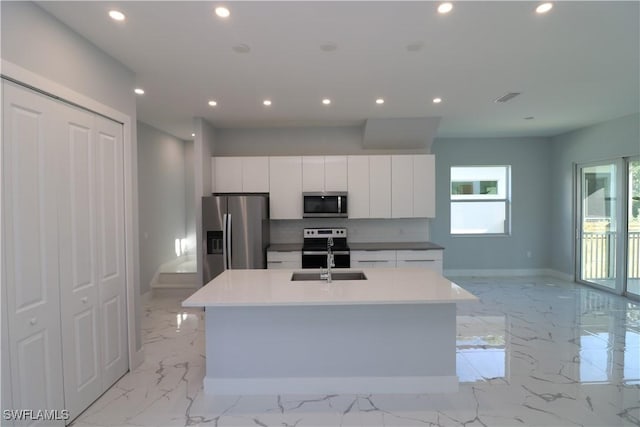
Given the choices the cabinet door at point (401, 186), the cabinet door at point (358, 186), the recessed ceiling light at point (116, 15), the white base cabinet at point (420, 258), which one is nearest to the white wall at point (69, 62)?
the recessed ceiling light at point (116, 15)

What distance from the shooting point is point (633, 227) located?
17.0 feet

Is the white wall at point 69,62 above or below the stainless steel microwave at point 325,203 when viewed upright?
above

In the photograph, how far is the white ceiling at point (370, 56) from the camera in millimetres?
2230

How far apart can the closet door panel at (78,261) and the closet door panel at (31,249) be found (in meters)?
0.08

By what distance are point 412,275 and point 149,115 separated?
4.19 metres

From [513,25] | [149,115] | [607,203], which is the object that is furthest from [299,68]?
[607,203]

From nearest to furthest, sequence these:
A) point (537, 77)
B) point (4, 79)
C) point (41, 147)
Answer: point (4, 79) → point (41, 147) → point (537, 77)

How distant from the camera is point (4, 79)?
6.08 feet

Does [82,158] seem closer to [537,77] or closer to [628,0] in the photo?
[628,0]

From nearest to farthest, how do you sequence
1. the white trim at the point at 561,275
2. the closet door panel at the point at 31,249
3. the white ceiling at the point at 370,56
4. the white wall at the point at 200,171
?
the closet door panel at the point at 31,249
the white ceiling at the point at 370,56
the white wall at the point at 200,171
the white trim at the point at 561,275

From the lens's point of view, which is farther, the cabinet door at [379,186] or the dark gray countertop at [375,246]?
the cabinet door at [379,186]

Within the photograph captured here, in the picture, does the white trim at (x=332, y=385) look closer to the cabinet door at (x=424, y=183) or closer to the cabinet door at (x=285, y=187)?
the cabinet door at (x=285, y=187)

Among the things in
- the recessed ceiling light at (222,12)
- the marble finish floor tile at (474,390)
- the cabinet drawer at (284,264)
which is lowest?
the marble finish floor tile at (474,390)

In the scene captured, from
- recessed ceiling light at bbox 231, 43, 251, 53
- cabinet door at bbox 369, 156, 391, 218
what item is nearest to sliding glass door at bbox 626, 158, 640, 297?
cabinet door at bbox 369, 156, 391, 218
